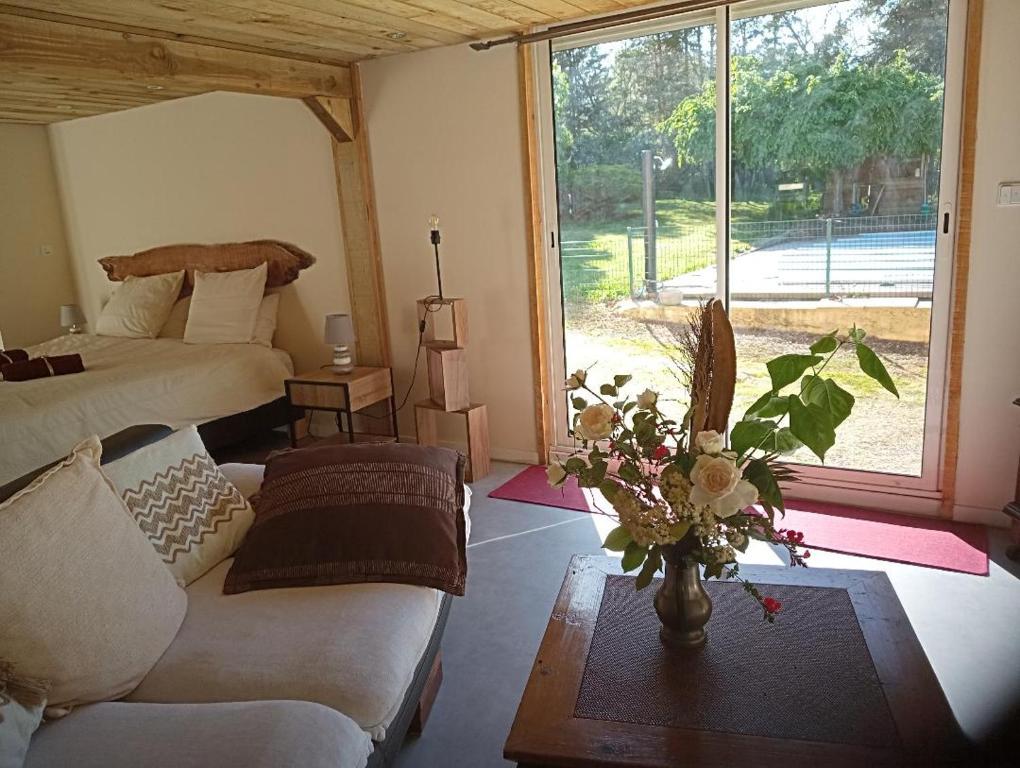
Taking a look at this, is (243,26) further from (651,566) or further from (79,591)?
(651,566)

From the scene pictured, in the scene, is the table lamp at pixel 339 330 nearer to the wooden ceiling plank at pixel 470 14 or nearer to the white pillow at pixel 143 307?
the white pillow at pixel 143 307

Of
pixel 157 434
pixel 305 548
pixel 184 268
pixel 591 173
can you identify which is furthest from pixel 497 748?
pixel 184 268

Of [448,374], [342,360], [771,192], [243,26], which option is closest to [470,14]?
[243,26]

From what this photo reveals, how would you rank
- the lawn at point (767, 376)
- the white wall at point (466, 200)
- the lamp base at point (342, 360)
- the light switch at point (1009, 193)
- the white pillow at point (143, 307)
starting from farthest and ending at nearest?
the white pillow at point (143, 307) < the lamp base at point (342, 360) < the white wall at point (466, 200) < the lawn at point (767, 376) < the light switch at point (1009, 193)

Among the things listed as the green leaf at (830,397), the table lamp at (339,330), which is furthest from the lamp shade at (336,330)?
the green leaf at (830,397)

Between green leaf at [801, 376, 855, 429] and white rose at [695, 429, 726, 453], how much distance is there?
178mm

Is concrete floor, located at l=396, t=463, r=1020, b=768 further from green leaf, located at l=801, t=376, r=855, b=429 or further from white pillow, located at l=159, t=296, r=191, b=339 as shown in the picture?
white pillow, located at l=159, t=296, r=191, b=339

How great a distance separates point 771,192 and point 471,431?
1.81 meters

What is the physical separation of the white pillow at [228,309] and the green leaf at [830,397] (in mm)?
3825

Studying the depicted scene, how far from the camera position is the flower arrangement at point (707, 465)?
4.41ft

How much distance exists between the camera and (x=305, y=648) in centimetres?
167

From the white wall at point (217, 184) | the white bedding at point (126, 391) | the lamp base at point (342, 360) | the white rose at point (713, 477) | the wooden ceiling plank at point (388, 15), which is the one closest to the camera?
the white rose at point (713, 477)

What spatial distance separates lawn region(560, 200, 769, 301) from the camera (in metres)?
3.46

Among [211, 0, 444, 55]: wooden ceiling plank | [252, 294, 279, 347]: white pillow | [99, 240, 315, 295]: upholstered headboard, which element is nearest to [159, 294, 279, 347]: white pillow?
[252, 294, 279, 347]: white pillow
